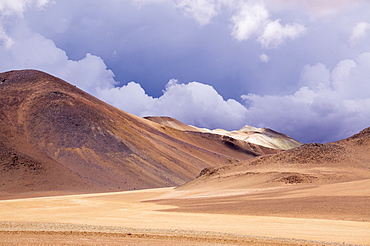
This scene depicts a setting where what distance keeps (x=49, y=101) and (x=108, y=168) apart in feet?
68.5

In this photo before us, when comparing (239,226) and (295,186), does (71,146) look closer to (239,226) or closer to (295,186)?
(295,186)

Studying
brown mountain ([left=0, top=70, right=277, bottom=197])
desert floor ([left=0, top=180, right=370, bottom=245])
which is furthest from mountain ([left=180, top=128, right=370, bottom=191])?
brown mountain ([left=0, top=70, right=277, bottom=197])

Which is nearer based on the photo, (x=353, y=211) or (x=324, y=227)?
(x=324, y=227)

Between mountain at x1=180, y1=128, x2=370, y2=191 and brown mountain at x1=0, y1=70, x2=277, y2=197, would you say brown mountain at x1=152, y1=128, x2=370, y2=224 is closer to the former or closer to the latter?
mountain at x1=180, y1=128, x2=370, y2=191

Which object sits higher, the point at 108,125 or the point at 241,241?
the point at 108,125

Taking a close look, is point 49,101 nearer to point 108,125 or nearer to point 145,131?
point 108,125

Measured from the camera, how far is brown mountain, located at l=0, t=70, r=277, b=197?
203ft

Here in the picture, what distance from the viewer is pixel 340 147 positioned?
57812mm

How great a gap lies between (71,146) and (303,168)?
1551 inches

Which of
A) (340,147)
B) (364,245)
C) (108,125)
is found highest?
(108,125)

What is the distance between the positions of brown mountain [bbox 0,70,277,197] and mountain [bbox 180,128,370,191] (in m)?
16.2

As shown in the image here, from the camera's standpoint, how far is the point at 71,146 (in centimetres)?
7375

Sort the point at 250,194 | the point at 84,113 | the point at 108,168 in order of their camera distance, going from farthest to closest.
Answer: the point at 84,113
the point at 108,168
the point at 250,194

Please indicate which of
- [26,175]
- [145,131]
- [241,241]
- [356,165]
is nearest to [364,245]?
[241,241]
